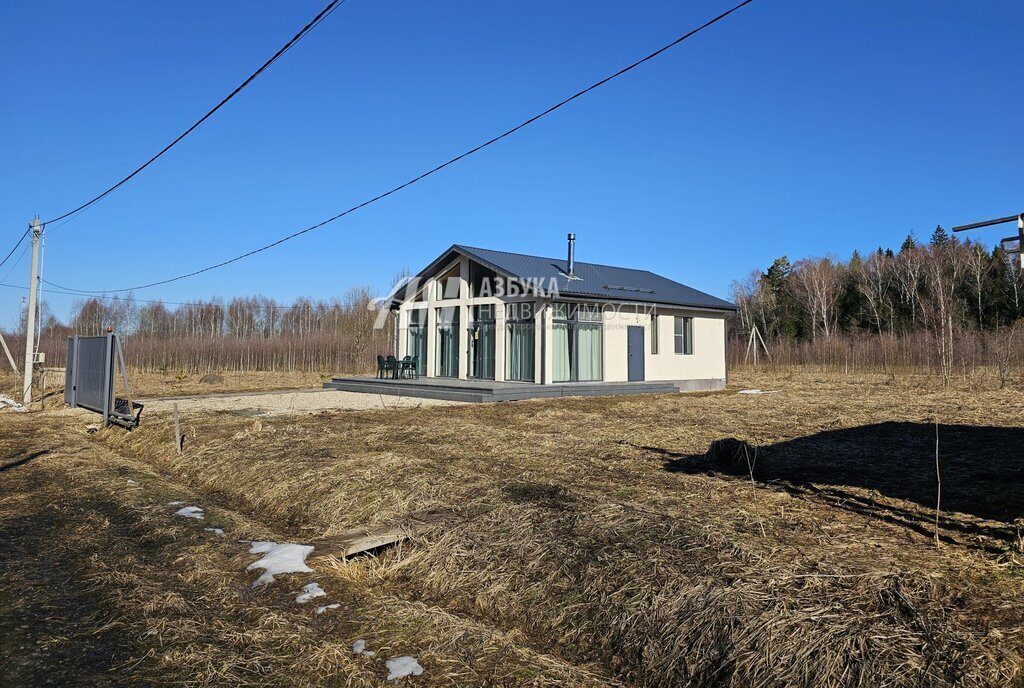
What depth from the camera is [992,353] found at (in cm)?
2131

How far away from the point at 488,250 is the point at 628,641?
19081 millimetres

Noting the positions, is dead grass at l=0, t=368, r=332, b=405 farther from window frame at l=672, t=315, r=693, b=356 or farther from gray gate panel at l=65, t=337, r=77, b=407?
window frame at l=672, t=315, r=693, b=356

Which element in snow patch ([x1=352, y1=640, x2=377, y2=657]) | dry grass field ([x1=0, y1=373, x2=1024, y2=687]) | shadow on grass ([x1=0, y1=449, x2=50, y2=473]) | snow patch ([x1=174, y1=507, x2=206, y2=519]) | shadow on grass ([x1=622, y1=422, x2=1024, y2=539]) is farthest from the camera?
shadow on grass ([x1=0, y1=449, x2=50, y2=473])

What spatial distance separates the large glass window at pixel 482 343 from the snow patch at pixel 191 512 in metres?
13.8

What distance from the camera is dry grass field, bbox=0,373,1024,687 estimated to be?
300 centimetres

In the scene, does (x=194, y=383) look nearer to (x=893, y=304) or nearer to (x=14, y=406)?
(x=14, y=406)

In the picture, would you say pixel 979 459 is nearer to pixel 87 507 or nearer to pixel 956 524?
pixel 956 524

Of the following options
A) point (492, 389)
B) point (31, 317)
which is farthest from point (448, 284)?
point (31, 317)

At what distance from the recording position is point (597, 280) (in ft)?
70.1

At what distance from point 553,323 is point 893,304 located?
40357mm

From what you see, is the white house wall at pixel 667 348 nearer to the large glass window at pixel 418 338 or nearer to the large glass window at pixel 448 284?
the large glass window at pixel 448 284

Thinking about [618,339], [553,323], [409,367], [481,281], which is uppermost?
[481,281]

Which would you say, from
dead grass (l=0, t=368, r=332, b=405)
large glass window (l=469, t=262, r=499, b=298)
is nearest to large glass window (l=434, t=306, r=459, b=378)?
large glass window (l=469, t=262, r=499, b=298)

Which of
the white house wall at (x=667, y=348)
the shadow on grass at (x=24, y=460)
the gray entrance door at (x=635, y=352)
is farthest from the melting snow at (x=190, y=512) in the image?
the gray entrance door at (x=635, y=352)
